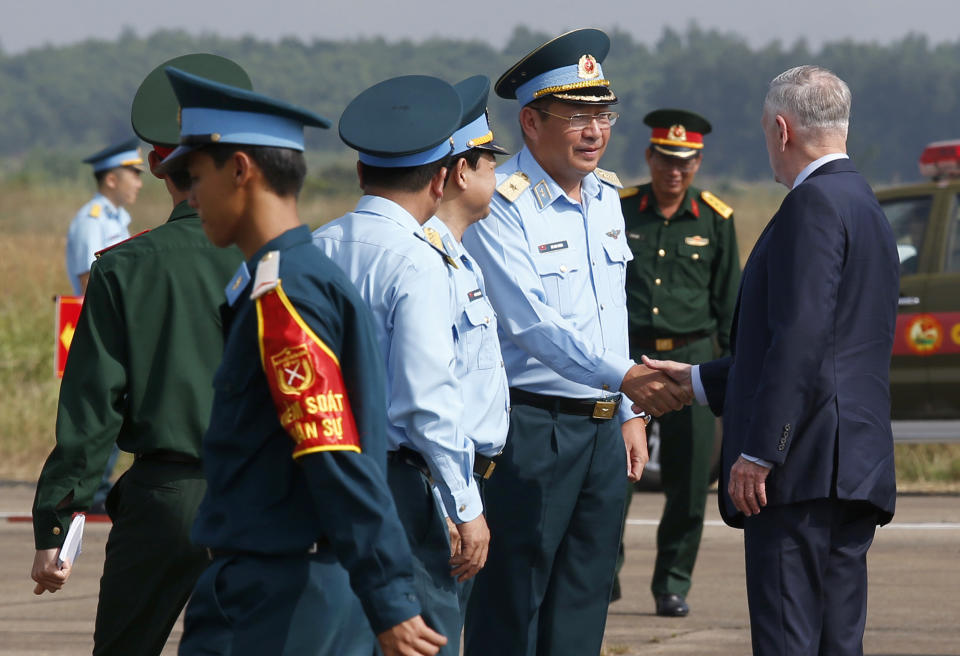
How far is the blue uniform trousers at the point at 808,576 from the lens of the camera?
459 cm

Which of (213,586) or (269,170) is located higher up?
(269,170)

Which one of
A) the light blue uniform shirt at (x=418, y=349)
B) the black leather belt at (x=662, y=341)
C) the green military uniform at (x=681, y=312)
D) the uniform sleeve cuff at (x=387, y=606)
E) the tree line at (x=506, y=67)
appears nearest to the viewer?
the uniform sleeve cuff at (x=387, y=606)

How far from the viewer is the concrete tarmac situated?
682 cm

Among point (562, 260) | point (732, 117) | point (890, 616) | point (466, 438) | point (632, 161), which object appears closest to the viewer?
point (466, 438)

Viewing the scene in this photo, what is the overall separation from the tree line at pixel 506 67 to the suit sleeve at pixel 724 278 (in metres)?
82.3

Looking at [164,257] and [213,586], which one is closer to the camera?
[213,586]

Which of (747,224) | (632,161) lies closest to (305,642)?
(747,224)

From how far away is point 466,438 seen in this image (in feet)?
13.6

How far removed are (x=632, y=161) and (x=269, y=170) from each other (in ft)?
331

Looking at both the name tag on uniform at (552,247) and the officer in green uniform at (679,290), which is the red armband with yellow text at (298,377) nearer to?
the name tag on uniform at (552,247)

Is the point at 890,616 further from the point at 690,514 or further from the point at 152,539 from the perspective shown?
the point at 152,539

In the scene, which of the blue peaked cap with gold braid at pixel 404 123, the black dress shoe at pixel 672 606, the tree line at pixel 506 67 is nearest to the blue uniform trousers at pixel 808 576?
the blue peaked cap with gold braid at pixel 404 123

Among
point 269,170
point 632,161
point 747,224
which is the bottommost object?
point 632,161

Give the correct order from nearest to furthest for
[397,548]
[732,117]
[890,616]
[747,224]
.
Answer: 1. [397,548]
2. [890,616]
3. [747,224]
4. [732,117]
